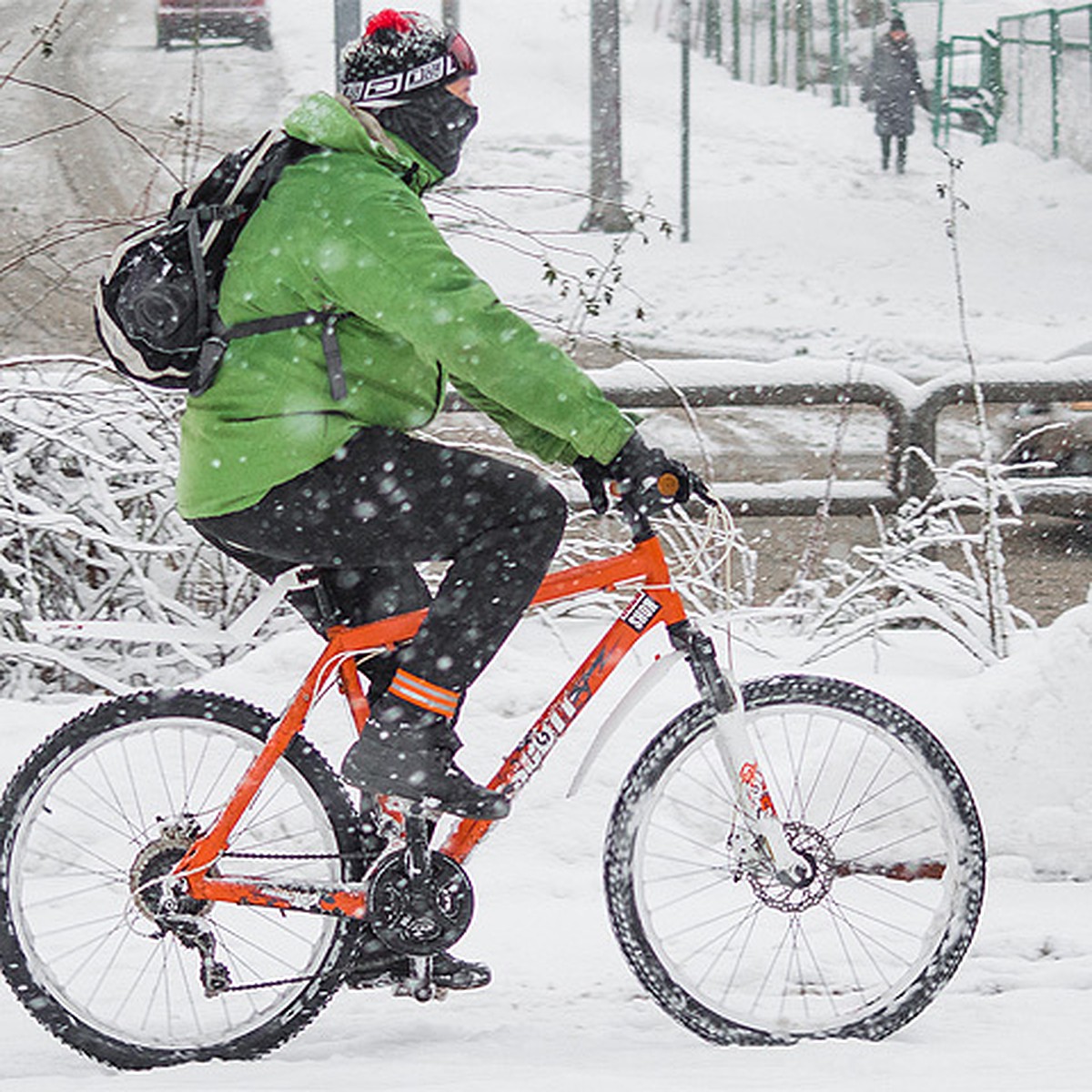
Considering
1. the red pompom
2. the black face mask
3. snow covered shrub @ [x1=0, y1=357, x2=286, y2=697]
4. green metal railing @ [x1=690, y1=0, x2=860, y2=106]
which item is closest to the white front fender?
the black face mask

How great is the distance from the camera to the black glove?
3.15 m

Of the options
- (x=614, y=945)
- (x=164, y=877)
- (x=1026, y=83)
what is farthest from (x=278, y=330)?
(x=1026, y=83)

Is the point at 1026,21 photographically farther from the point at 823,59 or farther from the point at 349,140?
the point at 349,140

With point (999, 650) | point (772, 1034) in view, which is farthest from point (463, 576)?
point (999, 650)

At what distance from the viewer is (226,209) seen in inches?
124

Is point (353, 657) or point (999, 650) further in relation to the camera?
point (999, 650)

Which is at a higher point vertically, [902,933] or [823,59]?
[823,59]

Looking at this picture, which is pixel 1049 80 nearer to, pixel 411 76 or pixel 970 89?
pixel 970 89

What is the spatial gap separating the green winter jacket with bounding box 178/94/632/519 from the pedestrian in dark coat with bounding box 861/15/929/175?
19.8 metres

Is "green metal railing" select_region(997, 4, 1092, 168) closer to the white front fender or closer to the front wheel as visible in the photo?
the front wheel

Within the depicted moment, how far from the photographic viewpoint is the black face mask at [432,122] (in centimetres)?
321

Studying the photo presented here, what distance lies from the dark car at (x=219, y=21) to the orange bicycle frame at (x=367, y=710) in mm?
22710

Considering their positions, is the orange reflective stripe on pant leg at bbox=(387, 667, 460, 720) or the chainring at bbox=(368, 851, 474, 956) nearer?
the orange reflective stripe on pant leg at bbox=(387, 667, 460, 720)

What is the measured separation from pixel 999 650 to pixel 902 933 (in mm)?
1754
